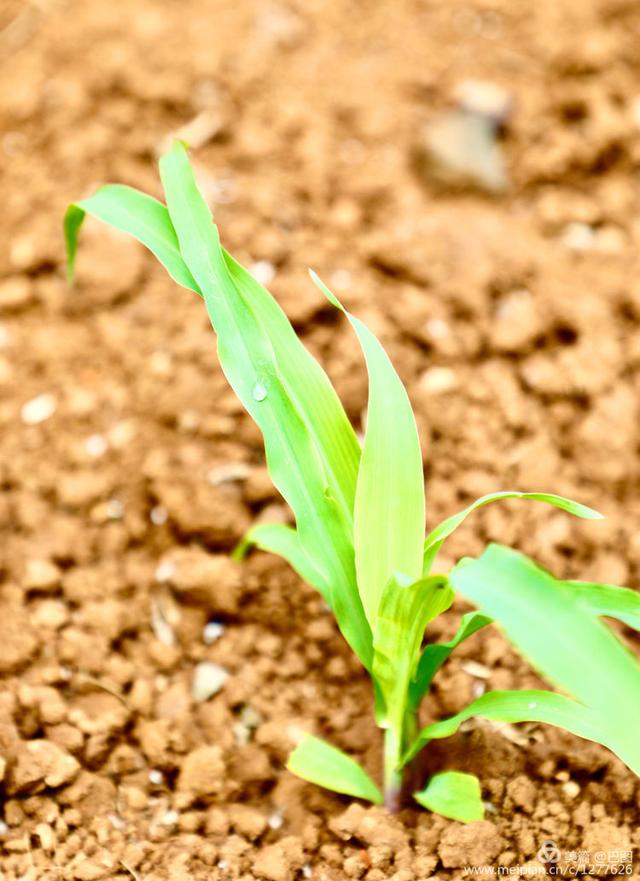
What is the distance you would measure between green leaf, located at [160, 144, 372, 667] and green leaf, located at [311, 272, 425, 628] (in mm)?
71

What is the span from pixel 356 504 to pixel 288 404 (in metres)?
0.16

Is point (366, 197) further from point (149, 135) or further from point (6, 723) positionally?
point (6, 723)

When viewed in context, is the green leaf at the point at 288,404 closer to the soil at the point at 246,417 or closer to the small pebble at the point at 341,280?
the soil at the point at 246,417

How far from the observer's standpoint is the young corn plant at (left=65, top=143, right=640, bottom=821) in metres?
1.15

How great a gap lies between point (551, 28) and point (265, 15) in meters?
0.65

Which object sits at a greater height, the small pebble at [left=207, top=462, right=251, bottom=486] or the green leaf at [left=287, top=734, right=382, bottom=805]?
the small pebble at [left=207, top=462, right=251, bottom=486]

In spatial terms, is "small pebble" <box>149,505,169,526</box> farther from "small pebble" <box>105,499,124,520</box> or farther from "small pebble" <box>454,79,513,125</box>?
"small pebble" <box>454,79,513,125</box>

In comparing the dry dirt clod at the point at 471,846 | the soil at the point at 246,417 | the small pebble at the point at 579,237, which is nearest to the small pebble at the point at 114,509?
the soil at the point at 246,417

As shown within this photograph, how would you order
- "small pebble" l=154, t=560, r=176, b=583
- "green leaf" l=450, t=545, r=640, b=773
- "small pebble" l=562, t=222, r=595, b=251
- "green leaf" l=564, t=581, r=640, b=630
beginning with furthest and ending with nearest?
"small pebble" l=562, t=222, r=595, b=251
"small pebble" l=154, t=560, r=176, b=583
"green leaf" l=564, t=581, r=640, b=630
"green leaf" l=450, t=545, r=640, b=773

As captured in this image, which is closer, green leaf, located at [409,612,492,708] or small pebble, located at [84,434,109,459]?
green leaf, located at [409,612,492,708]

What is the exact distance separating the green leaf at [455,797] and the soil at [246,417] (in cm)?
2

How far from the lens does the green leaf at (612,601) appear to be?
111cm

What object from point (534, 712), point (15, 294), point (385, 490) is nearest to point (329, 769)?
point (534, 712)

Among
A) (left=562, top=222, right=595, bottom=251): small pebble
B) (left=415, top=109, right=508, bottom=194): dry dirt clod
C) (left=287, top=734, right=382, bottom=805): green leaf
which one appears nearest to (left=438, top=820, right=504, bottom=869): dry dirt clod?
(left=287, top=734, right=382, bottom=805): green leaf
